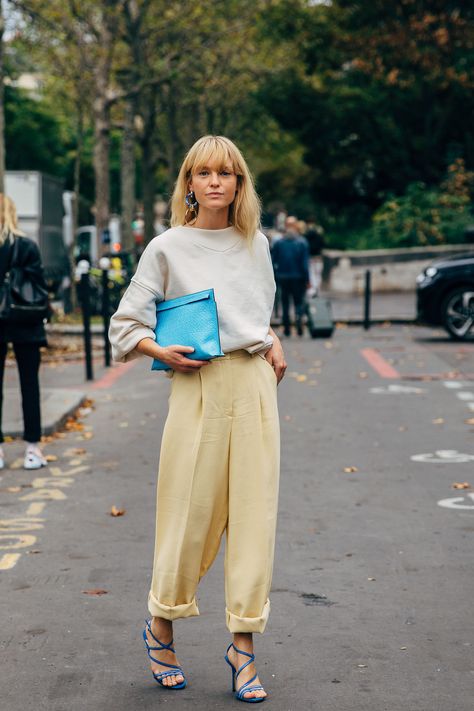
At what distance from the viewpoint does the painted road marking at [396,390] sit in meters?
12.8

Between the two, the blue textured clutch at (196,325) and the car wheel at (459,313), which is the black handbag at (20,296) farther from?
the car wheel at (459,313)

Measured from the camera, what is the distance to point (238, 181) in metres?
4.33

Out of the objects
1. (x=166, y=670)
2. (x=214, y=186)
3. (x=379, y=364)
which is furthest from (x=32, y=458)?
(x=379, y=364)

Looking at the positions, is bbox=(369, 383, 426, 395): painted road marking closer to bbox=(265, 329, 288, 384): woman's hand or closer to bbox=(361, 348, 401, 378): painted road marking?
bbox=(361, 348, 401, 378): painted road marking

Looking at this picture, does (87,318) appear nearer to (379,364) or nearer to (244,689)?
(379,364)

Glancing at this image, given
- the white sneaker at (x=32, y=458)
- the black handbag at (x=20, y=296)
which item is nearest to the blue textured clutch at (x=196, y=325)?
the black handbag at (x=20, y=296)

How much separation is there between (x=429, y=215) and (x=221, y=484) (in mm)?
28063

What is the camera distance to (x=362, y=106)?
3431 centimetres

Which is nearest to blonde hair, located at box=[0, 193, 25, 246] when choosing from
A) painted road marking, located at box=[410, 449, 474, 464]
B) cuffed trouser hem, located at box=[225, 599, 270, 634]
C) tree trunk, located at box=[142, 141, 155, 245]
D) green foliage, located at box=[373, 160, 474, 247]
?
painted road marking, located at box=[410, 449, 474, 464]

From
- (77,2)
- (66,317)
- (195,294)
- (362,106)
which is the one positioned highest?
(77,2)

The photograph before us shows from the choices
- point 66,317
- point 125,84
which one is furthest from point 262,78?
point 66,317

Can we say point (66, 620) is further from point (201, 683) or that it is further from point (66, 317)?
point (66, 317)

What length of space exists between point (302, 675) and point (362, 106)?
102 feet

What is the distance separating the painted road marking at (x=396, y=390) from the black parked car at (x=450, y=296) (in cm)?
520
